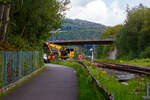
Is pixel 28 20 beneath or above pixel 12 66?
above

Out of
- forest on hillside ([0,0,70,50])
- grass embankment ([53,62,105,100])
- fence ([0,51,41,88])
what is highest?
forest on hillside ([0,0,70,50])


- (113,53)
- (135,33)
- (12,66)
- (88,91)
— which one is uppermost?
(135,33)

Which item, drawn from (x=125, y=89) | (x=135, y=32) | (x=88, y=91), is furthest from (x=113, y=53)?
(x=88, y=91)

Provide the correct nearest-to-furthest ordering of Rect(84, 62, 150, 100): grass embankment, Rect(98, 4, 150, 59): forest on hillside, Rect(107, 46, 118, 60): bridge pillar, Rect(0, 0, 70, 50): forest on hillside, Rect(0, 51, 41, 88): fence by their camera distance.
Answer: Rect(84, 62, 150, 100): grass embankment < Rect(0, 51, 41, 88): fence < Rect(0, 0, 70, 50): forest on hillside < Rect(98, 4, 150, 59): forest on hillside < Rect(107, 46, 118, 60): bridge pillar

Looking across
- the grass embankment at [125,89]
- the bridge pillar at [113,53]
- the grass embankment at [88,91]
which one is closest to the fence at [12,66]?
the grass embankment at [88,91]

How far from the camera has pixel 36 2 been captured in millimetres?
20297

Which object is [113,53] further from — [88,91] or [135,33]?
[88,91]

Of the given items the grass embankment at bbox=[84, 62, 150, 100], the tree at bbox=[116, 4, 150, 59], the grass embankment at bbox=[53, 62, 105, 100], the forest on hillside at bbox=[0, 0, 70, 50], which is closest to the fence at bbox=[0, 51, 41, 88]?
the forest on hillside at bbox=[0, 0, 70, 50]

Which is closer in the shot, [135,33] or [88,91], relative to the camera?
[88,91]

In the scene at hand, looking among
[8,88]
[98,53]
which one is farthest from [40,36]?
[98,53]

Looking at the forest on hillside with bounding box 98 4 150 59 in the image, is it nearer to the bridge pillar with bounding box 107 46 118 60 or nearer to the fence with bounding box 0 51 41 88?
the bridge pillar with bounding box 107 46 118 60


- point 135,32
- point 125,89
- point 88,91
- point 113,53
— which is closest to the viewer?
point 88,91

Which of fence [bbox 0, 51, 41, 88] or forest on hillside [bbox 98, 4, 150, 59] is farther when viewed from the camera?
forest on hillside [bbox 98, 4, 150, 59]

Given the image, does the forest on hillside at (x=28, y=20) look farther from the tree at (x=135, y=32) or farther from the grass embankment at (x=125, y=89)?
the tree at (x=135, y=32)
